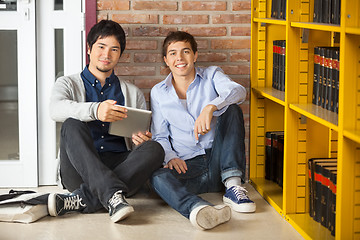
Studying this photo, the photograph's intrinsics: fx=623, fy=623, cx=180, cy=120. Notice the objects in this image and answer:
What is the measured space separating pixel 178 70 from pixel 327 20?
38.8 inches

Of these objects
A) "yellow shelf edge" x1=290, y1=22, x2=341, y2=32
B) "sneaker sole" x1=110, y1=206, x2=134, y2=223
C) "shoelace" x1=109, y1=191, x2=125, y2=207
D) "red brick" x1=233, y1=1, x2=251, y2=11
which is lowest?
"sneaker sole" x1=110, y1=206, x2=134, y2=223

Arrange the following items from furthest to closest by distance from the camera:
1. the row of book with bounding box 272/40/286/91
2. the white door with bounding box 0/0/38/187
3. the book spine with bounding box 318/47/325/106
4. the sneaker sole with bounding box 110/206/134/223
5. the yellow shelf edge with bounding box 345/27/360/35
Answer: the white door with bounding box 0/0/38/187, the row of book with bounding box 272/40/286/91, the sneaker sole with bounding box 110/206/134/223, the book spine with bounding box 318/47/325/106, the yellow shelf edge with bounding box 345/27/360/35

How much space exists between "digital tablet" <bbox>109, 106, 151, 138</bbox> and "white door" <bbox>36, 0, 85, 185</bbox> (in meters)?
0.62

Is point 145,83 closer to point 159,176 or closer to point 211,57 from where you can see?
point 211,57

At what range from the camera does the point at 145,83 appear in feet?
12.1

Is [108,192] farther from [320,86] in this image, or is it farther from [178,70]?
[320,86]

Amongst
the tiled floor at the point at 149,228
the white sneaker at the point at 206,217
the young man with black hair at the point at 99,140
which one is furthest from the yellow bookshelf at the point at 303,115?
the young man with black hair at the point at 99,140

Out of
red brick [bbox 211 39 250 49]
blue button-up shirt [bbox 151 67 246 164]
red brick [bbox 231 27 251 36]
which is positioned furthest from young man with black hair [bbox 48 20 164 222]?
red brick [bbox 231 27 251 36]

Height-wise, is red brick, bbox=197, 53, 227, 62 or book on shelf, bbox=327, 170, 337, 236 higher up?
red brick, bbox=197, 53, 227, 62

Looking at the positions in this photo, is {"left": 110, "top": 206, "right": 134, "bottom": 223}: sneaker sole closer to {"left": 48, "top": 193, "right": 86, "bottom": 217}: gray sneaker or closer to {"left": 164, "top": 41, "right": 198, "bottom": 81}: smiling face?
{"left": 48, "top": 193, "right": 86, "bottom": 217}: gray sneaker

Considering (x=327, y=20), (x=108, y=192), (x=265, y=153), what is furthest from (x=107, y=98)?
(x=327, y=20)

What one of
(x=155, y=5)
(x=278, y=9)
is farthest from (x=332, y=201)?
(x=155, y=5)

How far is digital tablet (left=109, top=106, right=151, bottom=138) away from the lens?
10.2 feet

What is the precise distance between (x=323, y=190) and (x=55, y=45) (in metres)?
1.76
